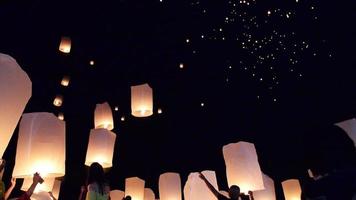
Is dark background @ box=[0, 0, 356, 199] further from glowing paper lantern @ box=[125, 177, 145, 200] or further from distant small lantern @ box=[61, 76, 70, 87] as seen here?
glowing paper lantern @ box=[125, 177, 145, 200]

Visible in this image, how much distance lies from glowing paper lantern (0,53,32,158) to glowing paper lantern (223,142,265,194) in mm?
2992

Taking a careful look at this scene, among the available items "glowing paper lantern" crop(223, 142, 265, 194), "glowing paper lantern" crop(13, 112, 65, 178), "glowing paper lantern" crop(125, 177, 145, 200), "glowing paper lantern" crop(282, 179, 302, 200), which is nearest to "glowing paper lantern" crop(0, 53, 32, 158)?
"glowing paper lantern" crop(13, 112, 65, 178)

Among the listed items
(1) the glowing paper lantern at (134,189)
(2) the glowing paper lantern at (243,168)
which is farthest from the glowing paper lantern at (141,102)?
(2) the glowing paper lantern at (243,168)

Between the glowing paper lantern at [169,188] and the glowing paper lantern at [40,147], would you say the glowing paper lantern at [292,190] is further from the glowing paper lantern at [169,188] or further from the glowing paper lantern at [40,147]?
the glowing paper lantern at [40,147]

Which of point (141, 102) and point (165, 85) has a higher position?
point (165, 85)

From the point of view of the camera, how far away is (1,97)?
10.4 feet

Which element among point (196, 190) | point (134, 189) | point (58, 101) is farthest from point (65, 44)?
point (196, 190)

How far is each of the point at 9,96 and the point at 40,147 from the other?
3.27 feet

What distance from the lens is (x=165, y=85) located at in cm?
1117

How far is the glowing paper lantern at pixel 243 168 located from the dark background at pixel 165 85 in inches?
134

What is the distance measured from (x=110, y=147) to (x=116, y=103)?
191 inches

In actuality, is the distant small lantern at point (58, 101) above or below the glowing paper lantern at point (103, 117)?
above

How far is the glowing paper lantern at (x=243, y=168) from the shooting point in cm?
543

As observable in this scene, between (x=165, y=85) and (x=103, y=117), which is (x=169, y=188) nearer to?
(x=103, y=117)
